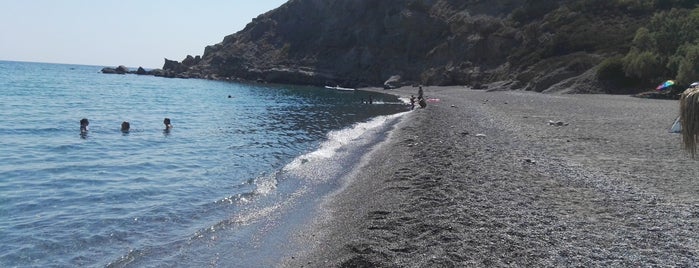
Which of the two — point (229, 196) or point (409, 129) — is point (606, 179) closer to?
point (229, 196)

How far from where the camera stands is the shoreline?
25.1 ft

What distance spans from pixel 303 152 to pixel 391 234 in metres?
14.9

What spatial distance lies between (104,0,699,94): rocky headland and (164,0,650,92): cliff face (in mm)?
226

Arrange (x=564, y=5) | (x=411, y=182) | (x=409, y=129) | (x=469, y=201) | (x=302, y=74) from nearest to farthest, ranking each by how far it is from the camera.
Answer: (x=469, y=201)
(x=411, y=182)
(x=409, y=129)
(x=564, y=5)
(x=302, y=74)

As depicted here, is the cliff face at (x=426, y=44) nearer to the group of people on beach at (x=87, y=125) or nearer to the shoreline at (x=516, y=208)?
the shoreline at (x=516, y=208)

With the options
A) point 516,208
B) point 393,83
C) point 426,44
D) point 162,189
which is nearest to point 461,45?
point 426,44

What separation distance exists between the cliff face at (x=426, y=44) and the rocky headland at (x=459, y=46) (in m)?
0.23

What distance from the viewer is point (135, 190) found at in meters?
15.0

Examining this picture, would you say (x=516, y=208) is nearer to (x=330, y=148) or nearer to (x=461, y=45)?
(x=330, y=148)

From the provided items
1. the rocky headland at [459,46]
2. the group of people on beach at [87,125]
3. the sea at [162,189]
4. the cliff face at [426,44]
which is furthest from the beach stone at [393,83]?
the group of people on beach at [87,125]

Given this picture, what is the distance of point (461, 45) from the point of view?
96.9 meters

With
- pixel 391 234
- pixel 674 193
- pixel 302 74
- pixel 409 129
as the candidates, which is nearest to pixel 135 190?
pixel 391 234

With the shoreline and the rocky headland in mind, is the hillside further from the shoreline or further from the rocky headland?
the shoreline

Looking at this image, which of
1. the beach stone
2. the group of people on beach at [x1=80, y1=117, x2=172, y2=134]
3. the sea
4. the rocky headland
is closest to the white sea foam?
the sea
